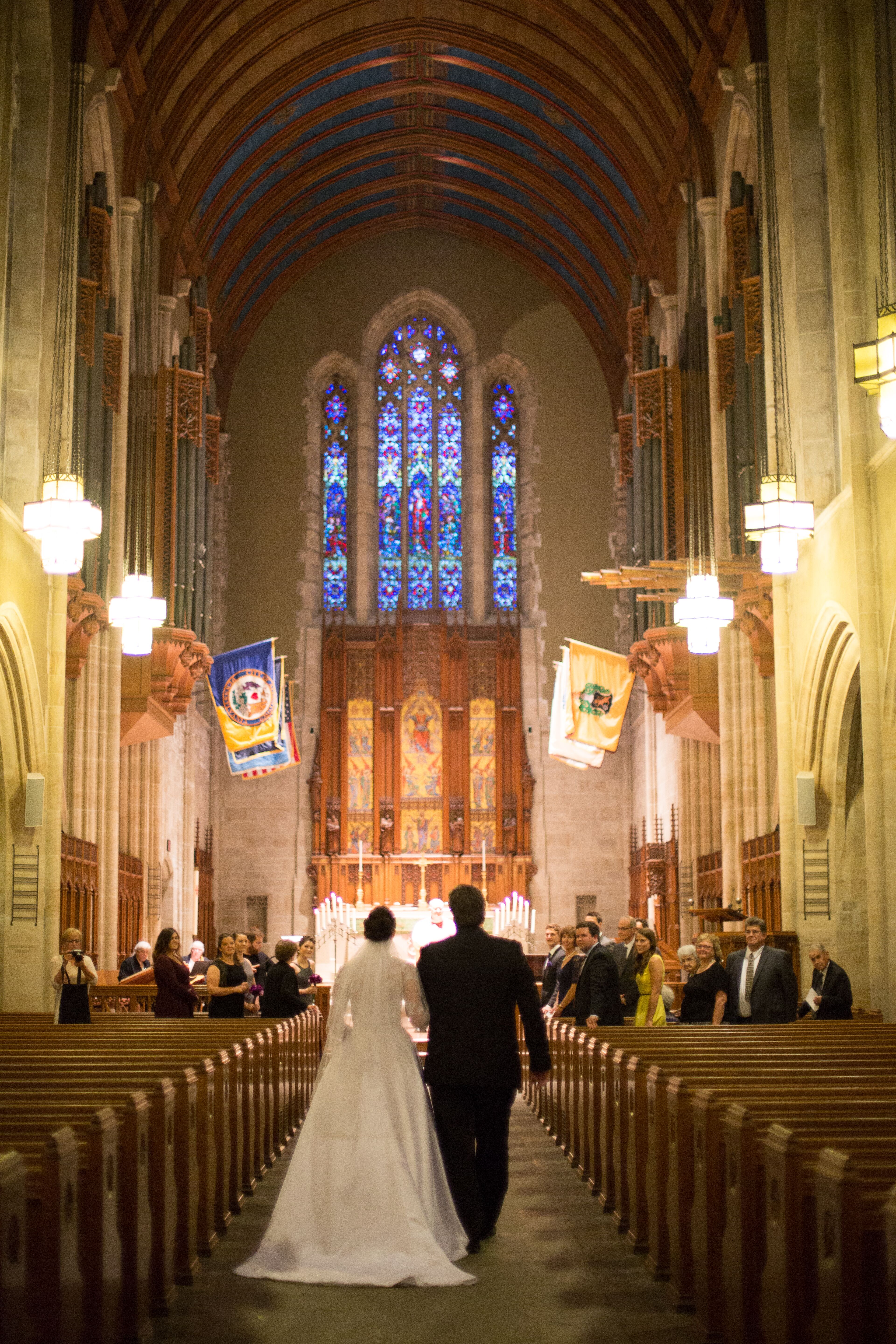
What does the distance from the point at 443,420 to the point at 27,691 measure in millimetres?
16740

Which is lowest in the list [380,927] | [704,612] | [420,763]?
[380,927]

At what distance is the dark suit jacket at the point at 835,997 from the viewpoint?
1075 cm

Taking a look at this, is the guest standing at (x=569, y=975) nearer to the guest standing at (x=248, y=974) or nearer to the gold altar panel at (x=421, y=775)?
the guest standing at (x=248, y=974)

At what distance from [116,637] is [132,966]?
392 centimetres

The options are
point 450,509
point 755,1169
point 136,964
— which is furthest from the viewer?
point 450,509

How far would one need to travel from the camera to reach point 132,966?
16266 millimetres

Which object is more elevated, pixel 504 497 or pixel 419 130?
pixel 419 130

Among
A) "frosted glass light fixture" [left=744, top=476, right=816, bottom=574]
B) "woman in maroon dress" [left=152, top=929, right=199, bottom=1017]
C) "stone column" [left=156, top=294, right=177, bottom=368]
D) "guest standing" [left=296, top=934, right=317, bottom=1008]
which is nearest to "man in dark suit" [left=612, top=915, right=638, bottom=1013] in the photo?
"woman in maroon dress" [left=152, top=929, right=199, bottom=1017]

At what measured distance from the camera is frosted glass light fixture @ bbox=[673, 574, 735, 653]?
1436 centimetres

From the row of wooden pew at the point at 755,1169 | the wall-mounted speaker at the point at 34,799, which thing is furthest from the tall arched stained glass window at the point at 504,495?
the row of wooden pew at the point at 755,1169

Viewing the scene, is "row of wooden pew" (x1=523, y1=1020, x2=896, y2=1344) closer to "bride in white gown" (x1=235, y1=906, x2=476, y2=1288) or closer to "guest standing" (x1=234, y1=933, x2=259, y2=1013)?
"bride in white gown" (x1=235, y1=906, x2=476, y2=1288)

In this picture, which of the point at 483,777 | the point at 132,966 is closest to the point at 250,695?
the point at 132,966

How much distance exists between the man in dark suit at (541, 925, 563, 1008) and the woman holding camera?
3.93 meters

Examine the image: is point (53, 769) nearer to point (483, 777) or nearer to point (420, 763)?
point (420, 763)
